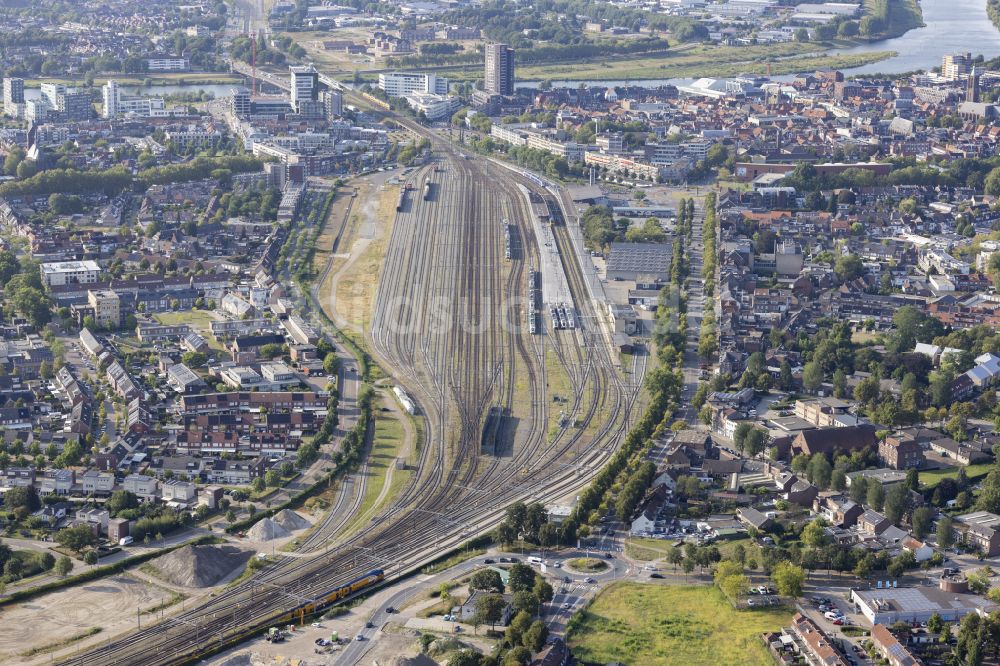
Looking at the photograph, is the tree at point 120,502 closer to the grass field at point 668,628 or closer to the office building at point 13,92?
the grass field at point 668,628

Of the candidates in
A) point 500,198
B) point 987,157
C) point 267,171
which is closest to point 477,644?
point 500,198

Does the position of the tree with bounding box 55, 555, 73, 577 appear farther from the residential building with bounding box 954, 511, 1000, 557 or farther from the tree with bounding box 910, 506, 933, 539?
the residential building with bounding box 954, 511, 1000, 557

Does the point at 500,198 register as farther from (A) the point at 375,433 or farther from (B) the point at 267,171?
(A) the point at 375,433

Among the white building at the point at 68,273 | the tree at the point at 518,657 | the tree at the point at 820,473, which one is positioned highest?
the white building at the point at 68,273

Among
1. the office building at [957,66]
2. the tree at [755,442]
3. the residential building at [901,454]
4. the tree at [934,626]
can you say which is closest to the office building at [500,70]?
the office building at [957,66]

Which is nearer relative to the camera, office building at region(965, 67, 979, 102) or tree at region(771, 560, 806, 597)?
tree at region(771, 560, 806, 597)

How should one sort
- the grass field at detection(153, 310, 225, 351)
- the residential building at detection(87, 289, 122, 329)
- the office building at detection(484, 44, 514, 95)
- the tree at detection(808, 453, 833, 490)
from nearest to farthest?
1. the tree at detection(808, 453, 833, 490)
2. the grass field at detection(153, 310, 225, 351)
3. the residential building at detection(87, 289, 122, 329)
4. the office building at detection(484, 44, 514, 95)

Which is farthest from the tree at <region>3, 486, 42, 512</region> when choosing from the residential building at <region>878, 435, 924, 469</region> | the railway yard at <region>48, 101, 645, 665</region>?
the residential building at <region>878, 435, 924, 469</region>
